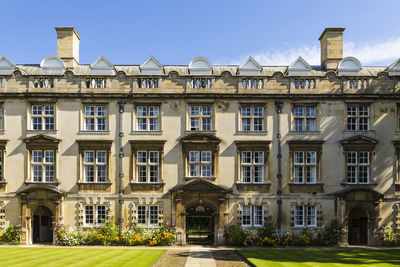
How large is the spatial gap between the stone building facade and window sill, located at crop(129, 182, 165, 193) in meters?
0.06

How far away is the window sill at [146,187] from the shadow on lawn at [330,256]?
6535mm

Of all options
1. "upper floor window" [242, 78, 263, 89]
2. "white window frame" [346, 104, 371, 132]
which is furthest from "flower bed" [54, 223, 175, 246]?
"white window frame" [346, 104, 371, 132]

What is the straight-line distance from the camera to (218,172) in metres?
21.3

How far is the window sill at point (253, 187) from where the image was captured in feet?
69.7

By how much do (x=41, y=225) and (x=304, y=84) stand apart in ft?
64.6

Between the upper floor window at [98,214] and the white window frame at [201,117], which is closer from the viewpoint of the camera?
the upper floor window at [98,214]

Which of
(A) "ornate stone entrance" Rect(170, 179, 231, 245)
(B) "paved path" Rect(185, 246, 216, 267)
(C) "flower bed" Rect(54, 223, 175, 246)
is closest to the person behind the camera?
(B) "paved path" Rect(185, 246, 216, 267)

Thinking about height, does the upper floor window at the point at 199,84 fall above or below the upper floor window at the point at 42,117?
above

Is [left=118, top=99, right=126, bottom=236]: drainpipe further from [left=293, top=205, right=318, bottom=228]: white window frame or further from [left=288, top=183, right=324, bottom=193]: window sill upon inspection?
[left=293, top=205, right=318, bottom=228]: white window frame

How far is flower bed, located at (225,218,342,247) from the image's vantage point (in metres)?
20.2

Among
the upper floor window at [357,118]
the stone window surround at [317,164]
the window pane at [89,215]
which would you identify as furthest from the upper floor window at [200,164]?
the upper floor window at [357,118]

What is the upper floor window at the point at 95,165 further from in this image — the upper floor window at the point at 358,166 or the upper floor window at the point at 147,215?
the upper floor window at the point at 358,166

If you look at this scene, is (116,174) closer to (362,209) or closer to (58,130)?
(58,130)

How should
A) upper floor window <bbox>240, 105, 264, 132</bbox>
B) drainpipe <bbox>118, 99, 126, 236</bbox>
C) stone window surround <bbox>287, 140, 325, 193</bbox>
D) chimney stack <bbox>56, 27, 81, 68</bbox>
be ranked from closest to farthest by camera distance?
drainpipe <bbox>118, 99, 126, 236</bbox>
stone window surround <bbox>287, 140, 325, 193</bbox>
upper floor window <bbox>240, 105, 264, 132</bbox>
chimney stack <bbox>56, 27, 81, 68</bbox>
